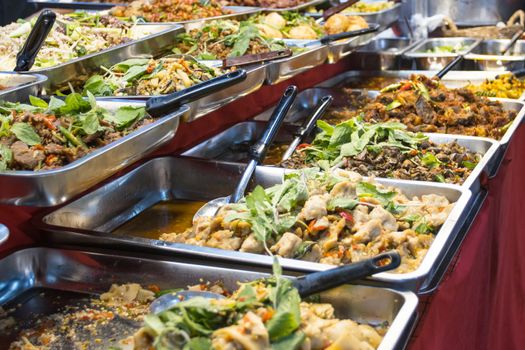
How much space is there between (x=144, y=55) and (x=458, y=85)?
90.8 inches

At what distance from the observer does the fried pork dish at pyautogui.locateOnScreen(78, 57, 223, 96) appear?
9.93ft

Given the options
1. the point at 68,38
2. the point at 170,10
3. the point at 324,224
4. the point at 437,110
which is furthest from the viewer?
the point at 170,10

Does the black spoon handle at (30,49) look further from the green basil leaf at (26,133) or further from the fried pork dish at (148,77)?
the green basil leaf at (26,133)

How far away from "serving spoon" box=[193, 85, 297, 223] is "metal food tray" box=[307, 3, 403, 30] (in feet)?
7.73

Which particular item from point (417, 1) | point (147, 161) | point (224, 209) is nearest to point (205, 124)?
point (147, 161)

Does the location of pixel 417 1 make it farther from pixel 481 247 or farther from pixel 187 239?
pixel 187 239

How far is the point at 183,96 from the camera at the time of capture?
8.36 ft

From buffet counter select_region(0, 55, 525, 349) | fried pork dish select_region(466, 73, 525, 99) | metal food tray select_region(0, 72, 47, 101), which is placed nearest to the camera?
buffet counter select_region(0, 55, 525, 349)

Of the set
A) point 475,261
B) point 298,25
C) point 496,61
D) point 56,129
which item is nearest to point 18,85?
point 56,129

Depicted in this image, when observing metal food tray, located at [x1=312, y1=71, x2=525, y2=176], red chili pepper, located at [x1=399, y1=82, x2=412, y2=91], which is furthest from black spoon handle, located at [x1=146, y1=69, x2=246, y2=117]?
red chili pepper, located at [x1=399, y1=82, x2=412, y2=91]

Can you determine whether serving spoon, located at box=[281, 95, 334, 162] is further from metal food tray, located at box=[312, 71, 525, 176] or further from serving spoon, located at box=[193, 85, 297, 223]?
metal food tray, located at box=[312, 71, 525, 176]

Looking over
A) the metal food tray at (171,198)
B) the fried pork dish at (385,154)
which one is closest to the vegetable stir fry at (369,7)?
the fried pork dish at (385,154)

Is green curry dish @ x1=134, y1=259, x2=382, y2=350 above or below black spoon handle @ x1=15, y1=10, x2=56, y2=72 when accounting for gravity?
below

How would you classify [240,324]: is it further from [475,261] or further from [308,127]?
[308,127]
